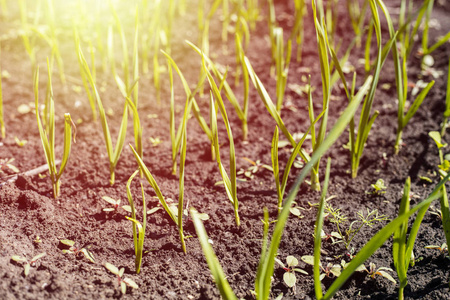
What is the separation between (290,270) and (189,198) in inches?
19.0

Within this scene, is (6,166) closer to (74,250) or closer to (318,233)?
(74,250)

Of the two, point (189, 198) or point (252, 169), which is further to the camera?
point (252, 169)

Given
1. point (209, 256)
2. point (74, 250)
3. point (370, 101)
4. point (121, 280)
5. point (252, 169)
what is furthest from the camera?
point (252, 169)

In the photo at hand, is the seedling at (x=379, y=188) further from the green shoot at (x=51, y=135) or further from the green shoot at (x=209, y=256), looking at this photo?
the green shoot at (x=51, y=135)

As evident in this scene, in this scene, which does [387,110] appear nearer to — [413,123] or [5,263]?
[413,123]

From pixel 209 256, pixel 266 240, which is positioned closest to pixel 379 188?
pixel 266 240

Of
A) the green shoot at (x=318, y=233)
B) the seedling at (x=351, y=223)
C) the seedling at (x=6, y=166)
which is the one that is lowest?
the seedling at (x=351, y=223)

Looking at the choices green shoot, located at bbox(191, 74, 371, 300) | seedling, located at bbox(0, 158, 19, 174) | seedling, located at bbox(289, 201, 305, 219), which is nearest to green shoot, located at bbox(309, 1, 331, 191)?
seedling, located at bbox(289, 201, 305, 219)

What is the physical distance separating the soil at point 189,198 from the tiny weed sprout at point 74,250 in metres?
0.02

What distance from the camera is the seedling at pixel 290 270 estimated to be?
3.94 feet

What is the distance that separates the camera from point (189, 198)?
5.13 feet

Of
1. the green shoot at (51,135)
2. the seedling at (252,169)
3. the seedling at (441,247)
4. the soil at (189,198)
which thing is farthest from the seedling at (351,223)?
the green shoot at (51,135)

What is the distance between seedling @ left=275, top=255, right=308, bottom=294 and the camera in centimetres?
120

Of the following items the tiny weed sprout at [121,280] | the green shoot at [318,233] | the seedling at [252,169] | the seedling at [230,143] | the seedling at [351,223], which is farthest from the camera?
the seedling at [252,169]
